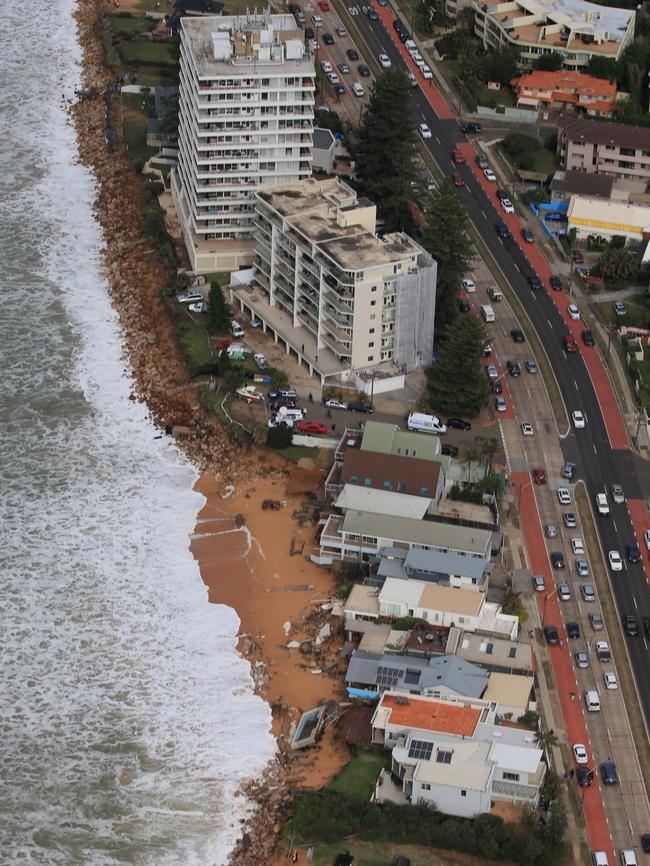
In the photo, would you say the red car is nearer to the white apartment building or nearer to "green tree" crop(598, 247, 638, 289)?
the white apartment building

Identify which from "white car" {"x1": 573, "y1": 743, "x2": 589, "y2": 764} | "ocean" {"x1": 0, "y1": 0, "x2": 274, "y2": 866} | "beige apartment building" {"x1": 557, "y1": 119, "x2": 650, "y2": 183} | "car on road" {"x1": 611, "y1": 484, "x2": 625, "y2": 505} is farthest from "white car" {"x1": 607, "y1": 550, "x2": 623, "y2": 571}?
"beige apartment building" {"x1": 557, "y1": 119, "x2": 650, "y2": 183}

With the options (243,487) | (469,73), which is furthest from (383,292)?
(469,73)

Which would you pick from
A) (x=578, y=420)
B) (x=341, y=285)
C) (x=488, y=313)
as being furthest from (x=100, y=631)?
(x=488, y=313)

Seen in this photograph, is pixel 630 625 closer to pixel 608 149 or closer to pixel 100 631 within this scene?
pixel 100 631

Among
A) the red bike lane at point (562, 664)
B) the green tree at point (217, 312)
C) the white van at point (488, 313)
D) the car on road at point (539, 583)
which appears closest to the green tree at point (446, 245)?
the white van at point (488, 313)

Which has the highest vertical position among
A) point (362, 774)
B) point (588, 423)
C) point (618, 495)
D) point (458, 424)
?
point (588, 423)
